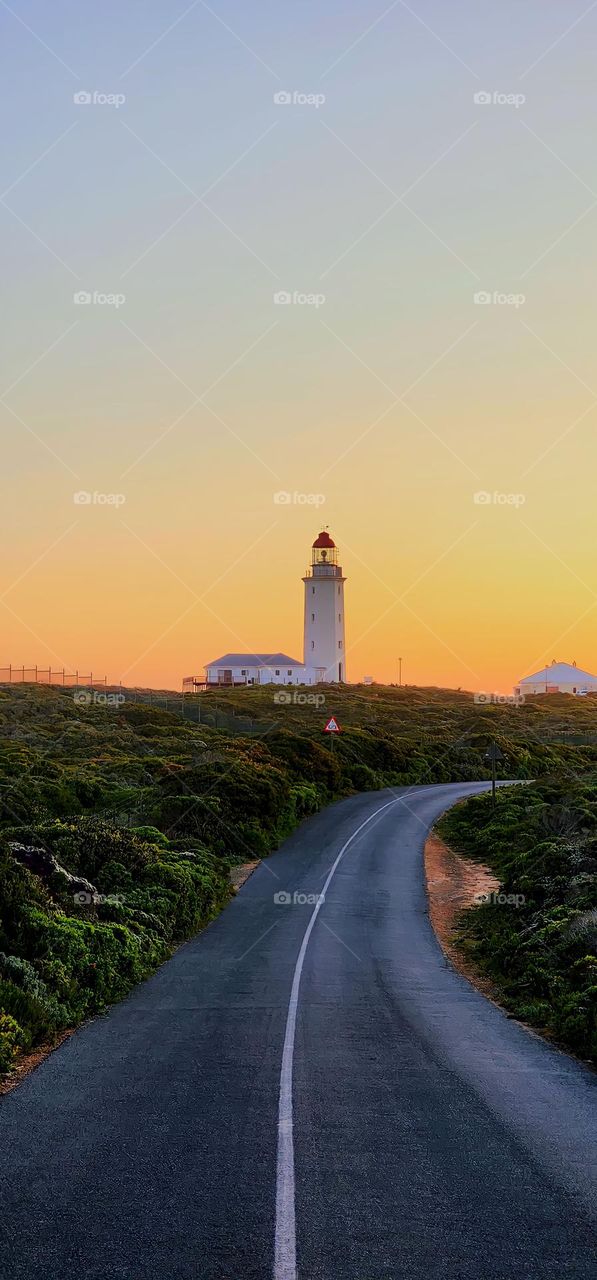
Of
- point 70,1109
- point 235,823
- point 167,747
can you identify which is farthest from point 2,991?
point 167,747

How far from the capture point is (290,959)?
17.1m

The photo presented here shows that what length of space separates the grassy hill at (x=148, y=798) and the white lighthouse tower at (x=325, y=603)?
9.17m

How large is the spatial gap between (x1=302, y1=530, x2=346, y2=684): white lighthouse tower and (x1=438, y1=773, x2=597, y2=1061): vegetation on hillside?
57798 millimetres

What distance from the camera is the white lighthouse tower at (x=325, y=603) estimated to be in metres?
90.6

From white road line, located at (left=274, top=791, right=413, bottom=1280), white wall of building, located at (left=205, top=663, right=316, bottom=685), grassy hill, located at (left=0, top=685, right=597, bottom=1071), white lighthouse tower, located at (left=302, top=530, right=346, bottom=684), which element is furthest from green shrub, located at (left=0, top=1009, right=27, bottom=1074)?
white wall of building, located at (left=205, top=663, right=316, bottom=685)

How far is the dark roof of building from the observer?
112 meters

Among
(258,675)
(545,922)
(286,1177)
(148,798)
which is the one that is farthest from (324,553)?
(286,1177)

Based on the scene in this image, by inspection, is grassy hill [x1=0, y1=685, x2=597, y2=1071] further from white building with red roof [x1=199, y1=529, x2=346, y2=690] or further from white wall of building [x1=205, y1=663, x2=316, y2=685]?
white wall of building [x1=205, y1=663, x2=316, y2=685]

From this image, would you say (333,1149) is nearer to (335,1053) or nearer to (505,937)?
(335,1053)

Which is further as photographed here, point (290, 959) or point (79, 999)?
point (290, 959)

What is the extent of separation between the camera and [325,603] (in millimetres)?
90938

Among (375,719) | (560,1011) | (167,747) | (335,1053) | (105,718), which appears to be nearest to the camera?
(335,1053)

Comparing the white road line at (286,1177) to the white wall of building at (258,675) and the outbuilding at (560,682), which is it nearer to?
the white wall of building at (258,675)

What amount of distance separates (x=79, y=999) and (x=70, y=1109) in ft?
13.5
